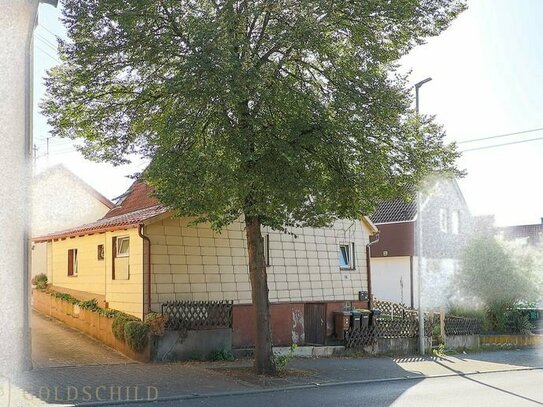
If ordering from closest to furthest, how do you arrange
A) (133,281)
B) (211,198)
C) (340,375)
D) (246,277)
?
1. (211,198)
2. (340,375)
3. (133,281)
4. (246,277)

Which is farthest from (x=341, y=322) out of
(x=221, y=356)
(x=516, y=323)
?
(x=516, y=323)

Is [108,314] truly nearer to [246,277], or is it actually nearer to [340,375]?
[246,277]

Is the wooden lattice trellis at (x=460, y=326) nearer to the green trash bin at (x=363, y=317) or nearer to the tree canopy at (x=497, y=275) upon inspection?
the tree canopy at (x=497, y=275)

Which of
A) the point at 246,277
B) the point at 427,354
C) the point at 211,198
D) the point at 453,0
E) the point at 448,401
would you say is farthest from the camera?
the point at 427,354

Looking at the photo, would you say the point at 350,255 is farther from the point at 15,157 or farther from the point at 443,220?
the point at 15,157

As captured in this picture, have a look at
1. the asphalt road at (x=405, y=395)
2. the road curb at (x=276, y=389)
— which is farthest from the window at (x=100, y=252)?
the asphalt road at (x=405, y=395)

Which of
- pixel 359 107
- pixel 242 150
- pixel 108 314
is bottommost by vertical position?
pixel 108 314

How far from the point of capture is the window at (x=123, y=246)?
17328mm

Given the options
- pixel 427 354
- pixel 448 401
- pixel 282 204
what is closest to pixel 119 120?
pixel 282 204

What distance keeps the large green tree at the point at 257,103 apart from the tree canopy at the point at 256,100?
27 mm

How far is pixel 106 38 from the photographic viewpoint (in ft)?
41.3

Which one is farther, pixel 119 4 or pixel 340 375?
pixel 340 375

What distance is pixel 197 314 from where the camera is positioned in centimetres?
1617

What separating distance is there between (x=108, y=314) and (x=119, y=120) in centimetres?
567
